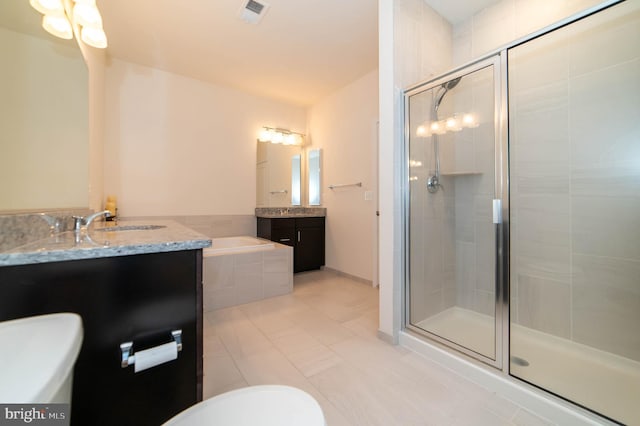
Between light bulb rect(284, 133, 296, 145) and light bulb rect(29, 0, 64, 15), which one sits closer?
light bulb rect(29, 0, 64, 15)

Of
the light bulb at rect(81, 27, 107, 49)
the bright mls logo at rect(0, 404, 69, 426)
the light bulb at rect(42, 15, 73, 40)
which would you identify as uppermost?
the light bulb at rect(81, 27, 107, 49)

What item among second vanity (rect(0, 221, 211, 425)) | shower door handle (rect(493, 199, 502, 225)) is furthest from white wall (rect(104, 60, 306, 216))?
shower door handle (rect(493, 199, 502, 225))

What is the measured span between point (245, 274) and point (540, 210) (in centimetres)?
248

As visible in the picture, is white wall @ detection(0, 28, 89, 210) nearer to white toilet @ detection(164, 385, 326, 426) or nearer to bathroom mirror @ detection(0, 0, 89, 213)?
bathroom mirror @ detection(0, 0, 89, 213)

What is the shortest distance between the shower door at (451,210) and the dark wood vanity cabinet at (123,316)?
1.40 m

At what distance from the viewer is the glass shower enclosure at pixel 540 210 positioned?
1.35 meters

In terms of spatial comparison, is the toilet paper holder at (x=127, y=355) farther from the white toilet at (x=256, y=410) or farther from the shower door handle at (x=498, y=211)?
the shower door handle at (x=498, y=211)

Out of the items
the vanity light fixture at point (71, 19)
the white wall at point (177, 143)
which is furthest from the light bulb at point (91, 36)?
the white wall at point (177, 143)

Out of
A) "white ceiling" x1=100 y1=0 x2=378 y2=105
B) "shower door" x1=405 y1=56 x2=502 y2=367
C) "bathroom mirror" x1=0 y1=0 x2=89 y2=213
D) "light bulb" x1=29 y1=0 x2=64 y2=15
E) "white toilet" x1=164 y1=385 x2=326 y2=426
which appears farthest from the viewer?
"white ceiling" x1=100 y1=0 x2=378 y2=105

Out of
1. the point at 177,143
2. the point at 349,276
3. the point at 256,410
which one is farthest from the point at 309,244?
the point at 256,410

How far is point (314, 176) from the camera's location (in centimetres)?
382

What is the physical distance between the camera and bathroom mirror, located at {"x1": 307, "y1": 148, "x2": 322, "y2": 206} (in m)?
Result: 3.74

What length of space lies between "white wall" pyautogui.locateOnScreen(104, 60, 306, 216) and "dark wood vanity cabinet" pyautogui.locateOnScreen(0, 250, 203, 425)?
254cm

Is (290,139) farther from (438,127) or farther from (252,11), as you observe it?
(438,127)
